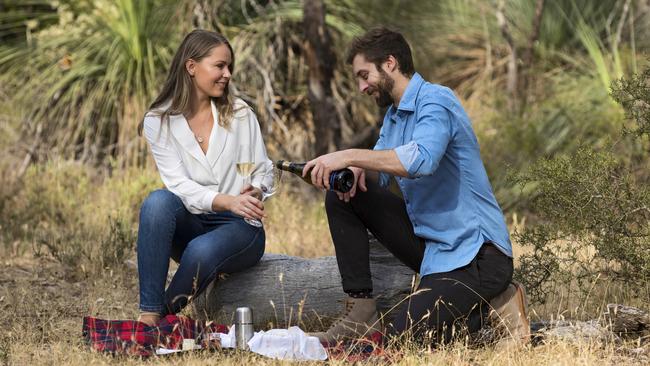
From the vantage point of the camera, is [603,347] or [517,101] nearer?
[603,347]

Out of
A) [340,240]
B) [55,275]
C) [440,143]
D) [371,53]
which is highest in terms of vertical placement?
[371,53]

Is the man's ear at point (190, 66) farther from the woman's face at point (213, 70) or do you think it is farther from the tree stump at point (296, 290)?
the tree stump at point (296, 290)

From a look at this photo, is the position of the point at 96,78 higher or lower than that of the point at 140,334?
higher

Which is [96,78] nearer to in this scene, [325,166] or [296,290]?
[296,290]

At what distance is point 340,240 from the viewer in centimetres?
420

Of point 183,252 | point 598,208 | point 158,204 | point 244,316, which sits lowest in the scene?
point 244,316

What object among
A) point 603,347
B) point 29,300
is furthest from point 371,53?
point 29,300

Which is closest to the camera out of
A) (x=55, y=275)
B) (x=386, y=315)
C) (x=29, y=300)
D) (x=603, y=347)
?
(x=603, y=347)

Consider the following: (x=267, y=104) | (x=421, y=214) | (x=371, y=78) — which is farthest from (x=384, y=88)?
(x=267, y=104)

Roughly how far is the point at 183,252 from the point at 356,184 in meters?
0.83

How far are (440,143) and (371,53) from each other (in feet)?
1.61

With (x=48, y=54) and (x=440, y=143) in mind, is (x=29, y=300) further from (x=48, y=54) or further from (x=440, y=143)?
(x=48, y=54)

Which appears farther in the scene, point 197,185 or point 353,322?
point 197,185

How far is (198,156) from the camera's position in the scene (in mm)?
4492
